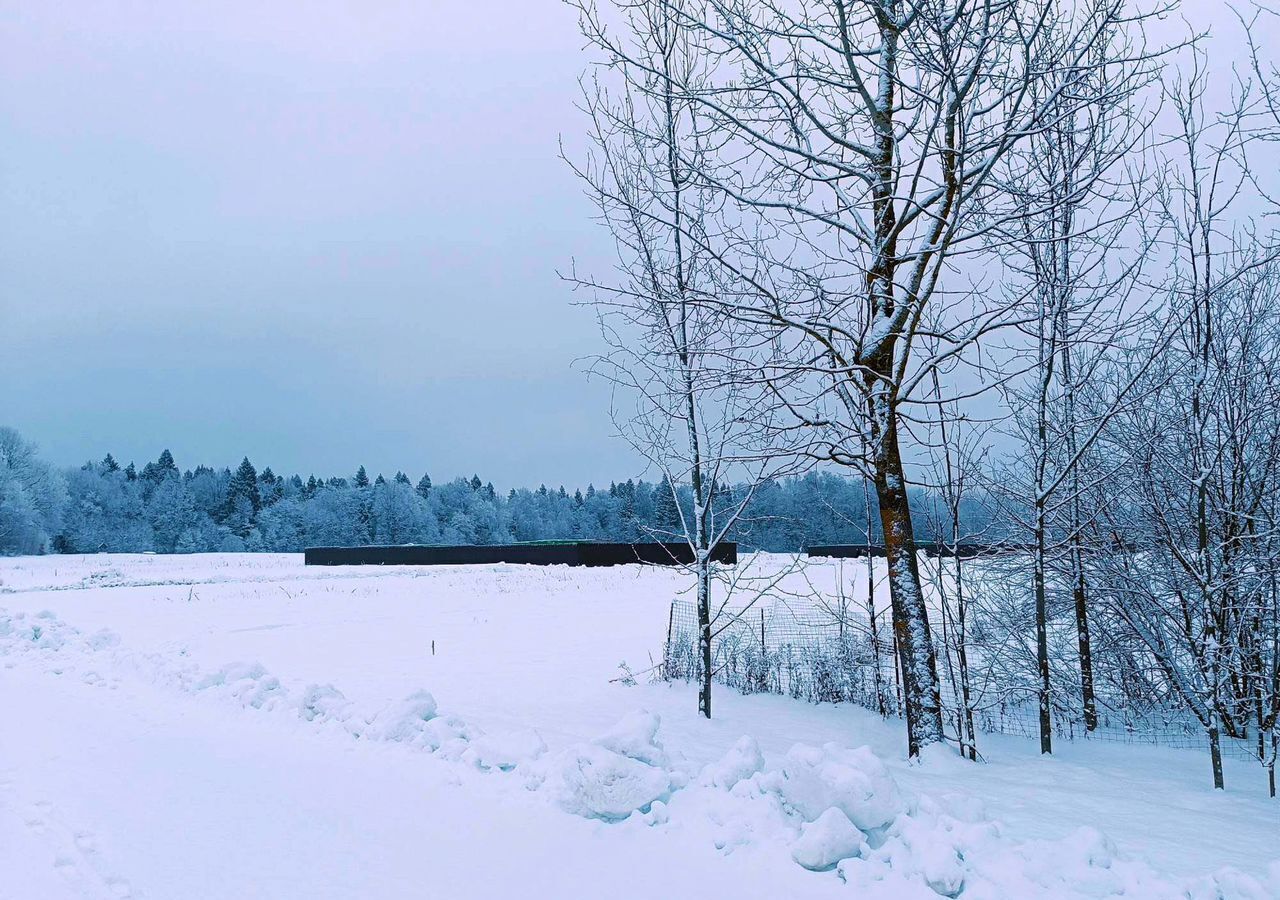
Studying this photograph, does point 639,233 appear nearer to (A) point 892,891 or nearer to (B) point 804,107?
(B) point 804,107

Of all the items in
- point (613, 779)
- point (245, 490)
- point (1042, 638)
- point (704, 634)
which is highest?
point (245, 490)

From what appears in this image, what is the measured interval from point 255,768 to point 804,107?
6967mm

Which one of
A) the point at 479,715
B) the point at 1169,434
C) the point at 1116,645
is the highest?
the point at 1169,434

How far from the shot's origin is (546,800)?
5.45 m

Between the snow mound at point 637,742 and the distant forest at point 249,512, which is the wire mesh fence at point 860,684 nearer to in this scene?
the snow mound at point 637,742

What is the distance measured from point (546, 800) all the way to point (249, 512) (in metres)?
88.9

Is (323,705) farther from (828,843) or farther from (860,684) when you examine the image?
(860,684)

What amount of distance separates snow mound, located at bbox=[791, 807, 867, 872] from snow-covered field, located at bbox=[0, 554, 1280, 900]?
1 centimetres

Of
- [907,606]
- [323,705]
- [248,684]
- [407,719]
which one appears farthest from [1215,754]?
Answer: [248,684]

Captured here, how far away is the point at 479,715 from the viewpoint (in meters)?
8.30

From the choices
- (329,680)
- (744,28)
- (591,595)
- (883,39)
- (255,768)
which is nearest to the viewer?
(255,768)

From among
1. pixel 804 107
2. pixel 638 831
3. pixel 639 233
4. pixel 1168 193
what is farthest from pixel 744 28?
pixel 638 831

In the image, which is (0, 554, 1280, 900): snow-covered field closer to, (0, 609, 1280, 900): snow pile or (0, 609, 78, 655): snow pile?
(0, 609, 1280, 900): snow pile

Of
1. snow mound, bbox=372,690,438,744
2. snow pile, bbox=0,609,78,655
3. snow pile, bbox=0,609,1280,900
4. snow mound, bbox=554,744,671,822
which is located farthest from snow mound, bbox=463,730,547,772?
snow pile, bbox=0,609,78,655
